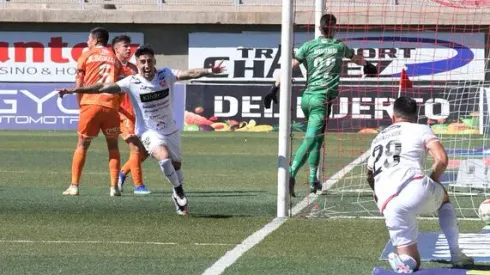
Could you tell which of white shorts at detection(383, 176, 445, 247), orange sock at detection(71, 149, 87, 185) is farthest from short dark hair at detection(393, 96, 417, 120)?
orange sock at detection(71, 149, 87, 185)

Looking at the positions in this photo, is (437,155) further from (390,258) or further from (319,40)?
(319,40)

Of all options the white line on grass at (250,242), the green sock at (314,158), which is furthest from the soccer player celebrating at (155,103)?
the green sock at (314,158)

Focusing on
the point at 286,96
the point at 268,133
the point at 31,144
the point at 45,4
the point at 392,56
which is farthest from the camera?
the point at 45,4

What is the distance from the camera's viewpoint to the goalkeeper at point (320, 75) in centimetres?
1338

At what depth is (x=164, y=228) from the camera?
11000mm

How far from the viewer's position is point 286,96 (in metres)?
11.8

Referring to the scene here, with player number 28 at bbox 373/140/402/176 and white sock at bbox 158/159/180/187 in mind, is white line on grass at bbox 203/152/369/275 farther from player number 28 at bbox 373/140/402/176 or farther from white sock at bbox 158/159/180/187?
player number 28 at bbox 373/140/402/176

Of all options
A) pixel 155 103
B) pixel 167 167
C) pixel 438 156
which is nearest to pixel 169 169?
pixel 167 167

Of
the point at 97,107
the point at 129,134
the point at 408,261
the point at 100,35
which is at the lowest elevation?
the point at 129,134

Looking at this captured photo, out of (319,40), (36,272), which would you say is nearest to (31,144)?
(319,40)

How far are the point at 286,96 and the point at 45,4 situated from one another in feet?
62.1

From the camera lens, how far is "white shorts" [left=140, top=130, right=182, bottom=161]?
11969mm

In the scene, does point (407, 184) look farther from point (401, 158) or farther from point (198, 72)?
point (198, 72)

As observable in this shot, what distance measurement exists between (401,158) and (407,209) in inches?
14.7
